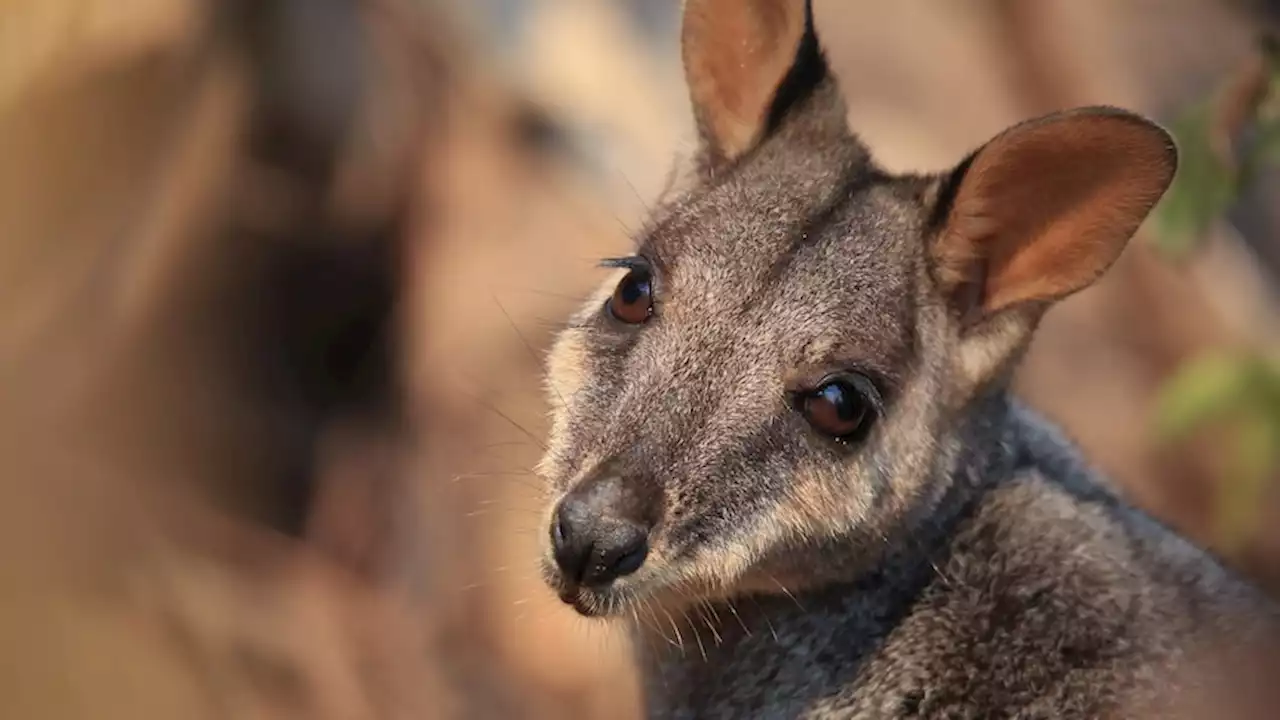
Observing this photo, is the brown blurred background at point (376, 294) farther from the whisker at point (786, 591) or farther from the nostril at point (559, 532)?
the nostril at point (559, 532)

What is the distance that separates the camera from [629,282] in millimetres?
2518

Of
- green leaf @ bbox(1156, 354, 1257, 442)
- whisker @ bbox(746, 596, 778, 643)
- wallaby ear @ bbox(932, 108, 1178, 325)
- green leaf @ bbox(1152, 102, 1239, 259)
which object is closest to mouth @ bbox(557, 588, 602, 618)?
whisker @ bbox(746, 596, 778, 643)

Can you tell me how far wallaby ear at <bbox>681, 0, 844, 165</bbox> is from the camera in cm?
262

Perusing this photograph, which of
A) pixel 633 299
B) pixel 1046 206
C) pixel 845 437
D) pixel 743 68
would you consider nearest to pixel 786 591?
pixel 845 437

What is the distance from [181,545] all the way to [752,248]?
9.05ft

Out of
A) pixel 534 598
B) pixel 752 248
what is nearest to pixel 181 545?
pixel 534 598

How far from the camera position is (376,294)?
5254 mm

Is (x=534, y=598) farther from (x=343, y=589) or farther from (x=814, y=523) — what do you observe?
(x=814, y=523)

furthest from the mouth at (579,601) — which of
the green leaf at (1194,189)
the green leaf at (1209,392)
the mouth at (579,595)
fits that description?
the green leaf at (1209,392)

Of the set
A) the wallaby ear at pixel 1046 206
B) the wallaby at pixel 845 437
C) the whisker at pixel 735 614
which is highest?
the wallaby ear at pixel 1046 206

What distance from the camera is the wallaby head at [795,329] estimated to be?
2.23 meters

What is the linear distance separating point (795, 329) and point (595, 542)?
21.9 inches

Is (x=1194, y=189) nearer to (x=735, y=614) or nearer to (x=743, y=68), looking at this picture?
(x=743, y=68)

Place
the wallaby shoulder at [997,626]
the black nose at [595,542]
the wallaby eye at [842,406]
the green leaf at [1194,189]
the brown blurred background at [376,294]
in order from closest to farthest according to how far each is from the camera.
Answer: the black nose at [595,542]
the wallaby eye at [842,406]
the wallaby shoulder at [997,626]
the green leaf at [1194,189]
the brown blurred background at [376,294]
